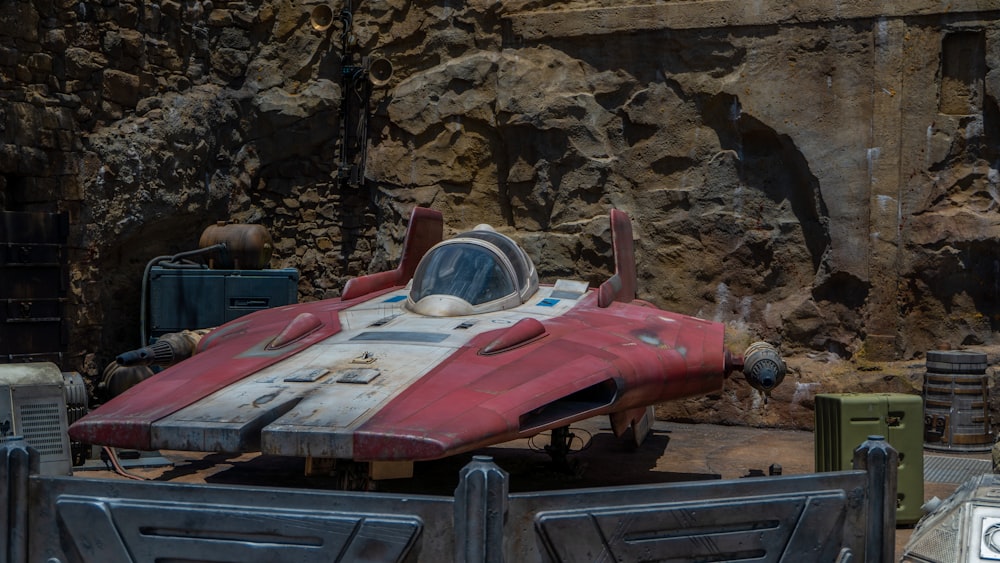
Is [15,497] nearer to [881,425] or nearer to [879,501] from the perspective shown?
[879,501]

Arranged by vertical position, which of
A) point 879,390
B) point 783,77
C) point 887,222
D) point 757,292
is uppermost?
point 783,77

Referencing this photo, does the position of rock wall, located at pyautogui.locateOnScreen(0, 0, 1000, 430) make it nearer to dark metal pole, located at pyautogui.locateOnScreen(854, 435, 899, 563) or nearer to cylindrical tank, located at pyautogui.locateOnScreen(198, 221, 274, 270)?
cylindrical tank, located at pyautogui.locateOnScreen(198, 221, 274, 270)

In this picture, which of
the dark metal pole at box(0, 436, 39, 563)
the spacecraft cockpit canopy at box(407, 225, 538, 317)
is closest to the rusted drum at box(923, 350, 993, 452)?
the spacecraft cockpit canopy at box(407, 225, 538, 317)

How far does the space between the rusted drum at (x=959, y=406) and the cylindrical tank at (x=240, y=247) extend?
6531 millimetres

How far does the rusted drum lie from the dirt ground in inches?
7.7

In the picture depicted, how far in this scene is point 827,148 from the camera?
1081cm

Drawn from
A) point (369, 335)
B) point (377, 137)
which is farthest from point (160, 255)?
point (369, 335)

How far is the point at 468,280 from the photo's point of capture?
26.1 ft

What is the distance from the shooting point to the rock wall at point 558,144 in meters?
10.5

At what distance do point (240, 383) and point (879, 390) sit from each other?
6581mm

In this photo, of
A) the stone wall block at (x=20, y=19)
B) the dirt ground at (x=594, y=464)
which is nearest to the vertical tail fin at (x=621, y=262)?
the dirt ground at (x=594, y=464)

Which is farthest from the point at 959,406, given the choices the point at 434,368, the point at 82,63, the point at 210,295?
the point at 82,63

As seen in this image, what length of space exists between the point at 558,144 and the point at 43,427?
6638 mm

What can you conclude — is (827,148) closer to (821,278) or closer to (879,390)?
(821,278)
